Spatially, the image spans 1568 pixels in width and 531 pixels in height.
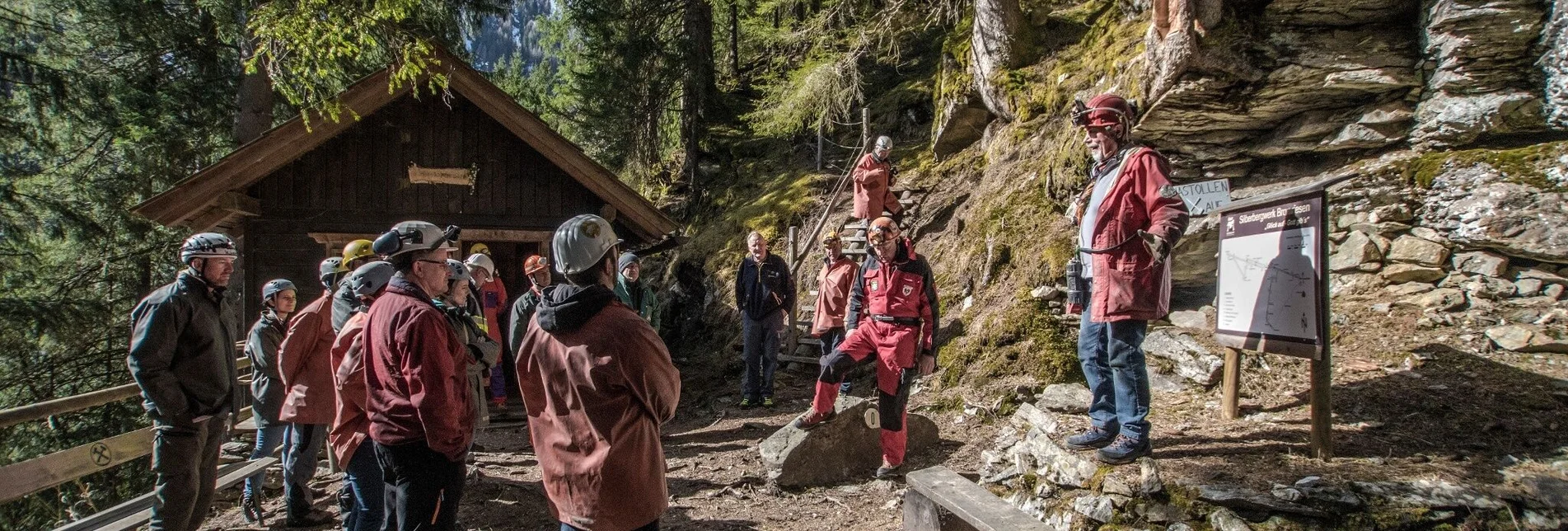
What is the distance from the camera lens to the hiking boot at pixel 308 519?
5.18 meters

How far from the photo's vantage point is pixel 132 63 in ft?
39.2

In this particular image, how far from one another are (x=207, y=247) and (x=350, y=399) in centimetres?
172

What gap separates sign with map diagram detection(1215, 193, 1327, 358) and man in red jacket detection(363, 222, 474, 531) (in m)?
4.11

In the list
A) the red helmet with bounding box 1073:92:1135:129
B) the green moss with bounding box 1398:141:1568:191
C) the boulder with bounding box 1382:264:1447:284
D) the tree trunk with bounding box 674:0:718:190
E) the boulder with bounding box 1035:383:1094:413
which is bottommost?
the boulder with bounding box 1035:383:1094:413

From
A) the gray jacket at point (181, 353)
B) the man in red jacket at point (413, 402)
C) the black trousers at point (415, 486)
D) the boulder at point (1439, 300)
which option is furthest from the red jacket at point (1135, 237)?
the gray jacket at point (181, 353)

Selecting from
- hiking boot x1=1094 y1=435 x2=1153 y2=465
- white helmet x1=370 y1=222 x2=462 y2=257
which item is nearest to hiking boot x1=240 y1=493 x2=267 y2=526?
white helmet x1=370 y1=222 x2=462 y2=257

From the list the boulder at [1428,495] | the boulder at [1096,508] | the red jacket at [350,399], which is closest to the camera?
the boulder at [1428,495]

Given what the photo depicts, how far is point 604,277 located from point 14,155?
1433 cm

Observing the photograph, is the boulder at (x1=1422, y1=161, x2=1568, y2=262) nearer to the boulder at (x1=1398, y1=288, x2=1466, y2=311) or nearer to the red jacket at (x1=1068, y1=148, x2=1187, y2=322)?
the boulder at (x1=1398, y1=288, x2=1466, y2=311)

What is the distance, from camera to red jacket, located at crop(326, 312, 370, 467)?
3283mm

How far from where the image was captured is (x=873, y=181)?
10031mm

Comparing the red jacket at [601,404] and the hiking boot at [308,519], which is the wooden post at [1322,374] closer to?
the red jacket at [601,404]

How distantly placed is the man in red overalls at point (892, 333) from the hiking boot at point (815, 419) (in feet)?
0.98

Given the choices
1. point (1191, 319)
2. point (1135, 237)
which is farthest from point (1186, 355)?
point (1135, 237)
